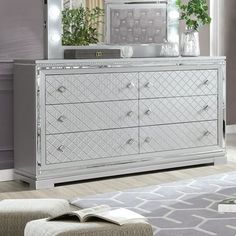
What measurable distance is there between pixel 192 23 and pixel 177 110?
0.93m

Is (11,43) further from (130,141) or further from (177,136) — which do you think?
(177,136)

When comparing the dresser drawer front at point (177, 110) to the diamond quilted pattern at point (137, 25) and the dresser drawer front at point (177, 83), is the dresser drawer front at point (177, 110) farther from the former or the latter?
the diamond quilted pattern at point (137, 25)

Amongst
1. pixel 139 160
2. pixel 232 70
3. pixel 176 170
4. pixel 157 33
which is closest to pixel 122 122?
pixel 139 160

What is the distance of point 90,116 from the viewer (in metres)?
5.39

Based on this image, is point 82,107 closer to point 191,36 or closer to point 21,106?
point 21,106

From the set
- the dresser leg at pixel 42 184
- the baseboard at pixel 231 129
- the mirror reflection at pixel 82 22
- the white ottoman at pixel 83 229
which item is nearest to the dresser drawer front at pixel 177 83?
the mirror reflection at pixel 82 22

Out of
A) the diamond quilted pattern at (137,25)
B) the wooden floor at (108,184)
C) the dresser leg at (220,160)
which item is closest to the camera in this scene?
the wooden floor at (108,184)

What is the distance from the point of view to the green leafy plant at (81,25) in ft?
18.8

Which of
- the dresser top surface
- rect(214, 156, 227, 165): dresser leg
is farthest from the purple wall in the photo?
rect(214, 156, 227, 165): dresser leg

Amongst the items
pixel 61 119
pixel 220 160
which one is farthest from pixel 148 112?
pixel 220 160

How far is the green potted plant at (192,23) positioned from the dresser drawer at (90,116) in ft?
3.00

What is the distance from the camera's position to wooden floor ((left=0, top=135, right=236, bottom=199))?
5020 mm

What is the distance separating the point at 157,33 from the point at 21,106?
160 centimetres

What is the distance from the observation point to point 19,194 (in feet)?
16.5
